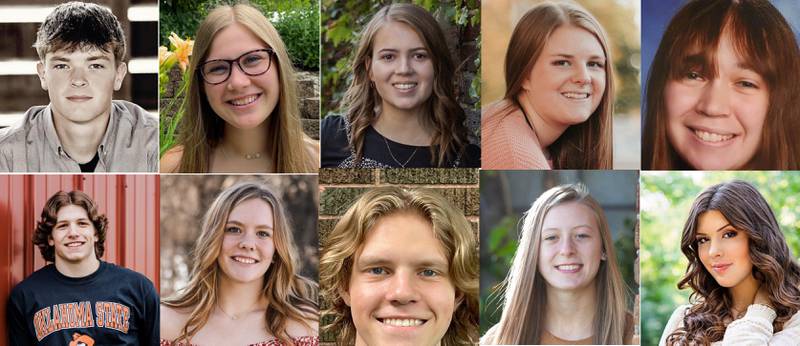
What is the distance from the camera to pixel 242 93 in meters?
5.86

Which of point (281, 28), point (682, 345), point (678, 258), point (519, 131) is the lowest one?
point (682, 345)

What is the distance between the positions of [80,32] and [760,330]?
11.6 feet

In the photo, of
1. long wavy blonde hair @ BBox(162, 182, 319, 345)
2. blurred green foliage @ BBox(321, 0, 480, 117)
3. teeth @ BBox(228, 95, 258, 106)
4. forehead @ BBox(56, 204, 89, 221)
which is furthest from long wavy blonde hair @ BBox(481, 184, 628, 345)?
forehead @ BBox(56, 204, 89, 221)

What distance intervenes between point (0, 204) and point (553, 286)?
267cm

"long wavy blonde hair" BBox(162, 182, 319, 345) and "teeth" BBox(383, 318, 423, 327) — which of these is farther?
"long wavy blonde hair" BBox(162, 182, 319, 345)

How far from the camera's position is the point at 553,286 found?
5.88 meters

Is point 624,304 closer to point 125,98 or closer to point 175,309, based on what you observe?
point 175,309

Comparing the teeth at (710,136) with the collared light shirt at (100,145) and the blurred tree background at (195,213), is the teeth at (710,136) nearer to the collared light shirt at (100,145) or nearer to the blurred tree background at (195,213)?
the blurred tree background at (195,213)

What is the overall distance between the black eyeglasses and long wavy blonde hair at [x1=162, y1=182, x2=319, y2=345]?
0.53 metres

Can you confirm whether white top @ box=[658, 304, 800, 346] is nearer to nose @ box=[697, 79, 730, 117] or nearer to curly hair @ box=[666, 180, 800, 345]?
curly hair @ box=[666, 180, 800, 345]

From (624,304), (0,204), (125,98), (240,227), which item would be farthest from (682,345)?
(0,204)

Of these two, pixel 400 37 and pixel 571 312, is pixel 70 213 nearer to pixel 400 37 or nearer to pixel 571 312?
pixel 400 37

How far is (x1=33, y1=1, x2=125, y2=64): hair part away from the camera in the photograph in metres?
5.90

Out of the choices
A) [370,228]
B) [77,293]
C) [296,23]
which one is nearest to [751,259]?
[370,228]
